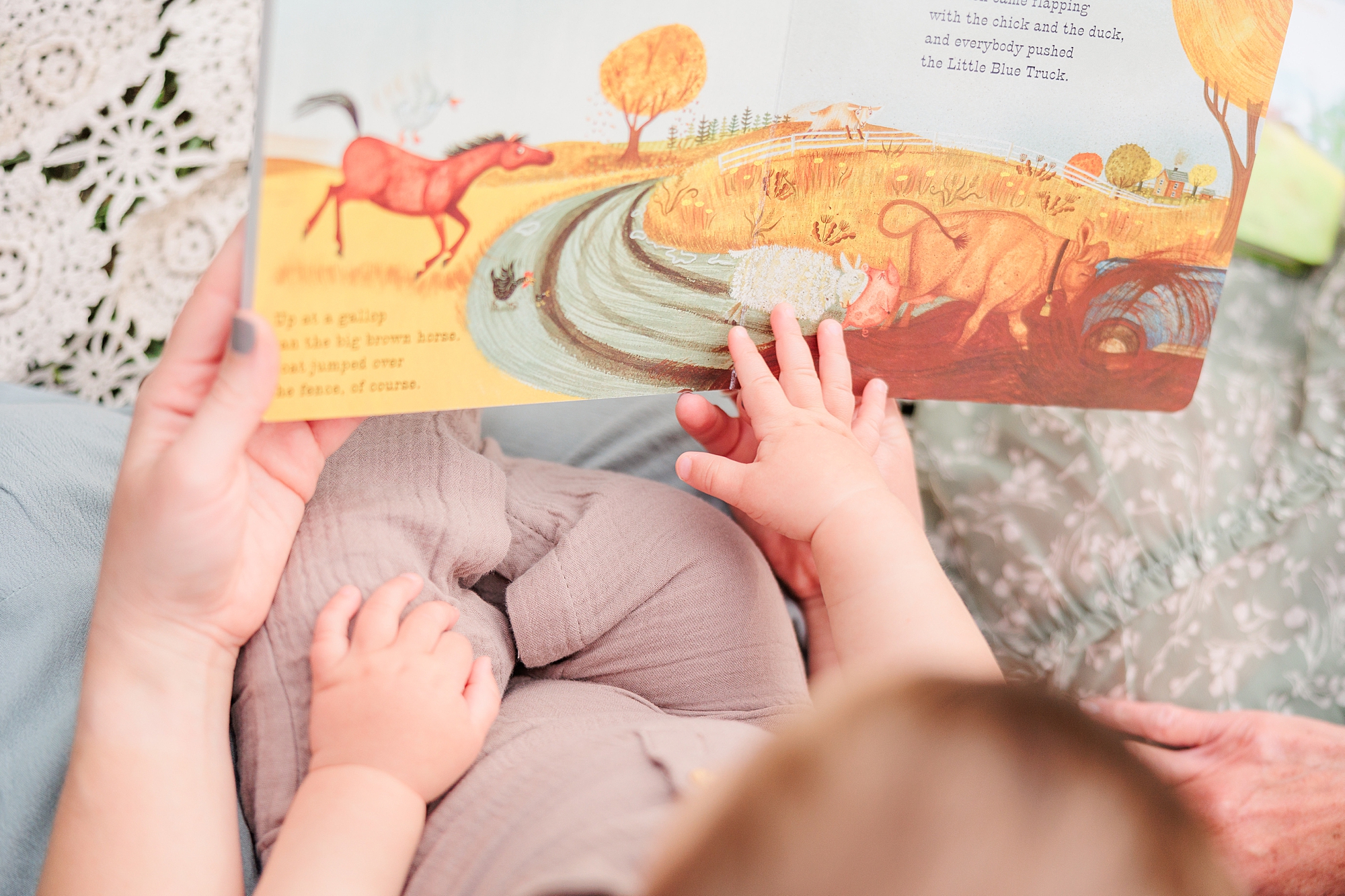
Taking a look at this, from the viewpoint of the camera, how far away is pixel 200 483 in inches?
17.9

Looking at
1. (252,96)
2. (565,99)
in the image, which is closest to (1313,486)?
(565,99)

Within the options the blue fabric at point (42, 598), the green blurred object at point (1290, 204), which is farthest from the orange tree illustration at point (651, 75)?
the green blurred object at point (1290, 204)

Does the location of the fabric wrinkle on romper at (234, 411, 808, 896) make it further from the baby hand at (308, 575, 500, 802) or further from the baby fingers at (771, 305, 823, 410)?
the baby fingers at (771, 305, 823, 410)

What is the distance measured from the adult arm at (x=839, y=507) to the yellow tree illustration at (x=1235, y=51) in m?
0.34

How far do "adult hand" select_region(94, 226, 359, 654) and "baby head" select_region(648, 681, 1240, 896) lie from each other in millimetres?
293

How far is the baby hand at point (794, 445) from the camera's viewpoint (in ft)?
1.97

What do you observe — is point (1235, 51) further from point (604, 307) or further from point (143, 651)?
point (143, 651)

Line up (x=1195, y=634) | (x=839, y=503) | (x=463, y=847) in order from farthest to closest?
(x=1195, y=634)
(x=839, y=503)
(x=463, y=847)

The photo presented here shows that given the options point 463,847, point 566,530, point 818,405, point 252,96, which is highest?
point 252,96

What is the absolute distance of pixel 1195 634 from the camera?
2.64 feet

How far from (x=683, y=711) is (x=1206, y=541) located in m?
0.54

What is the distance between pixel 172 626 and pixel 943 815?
417mm

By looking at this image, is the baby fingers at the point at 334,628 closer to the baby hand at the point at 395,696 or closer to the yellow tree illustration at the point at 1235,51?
the baby hand at the point at 395,696

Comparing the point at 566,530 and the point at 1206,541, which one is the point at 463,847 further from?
the point at 1206,541
